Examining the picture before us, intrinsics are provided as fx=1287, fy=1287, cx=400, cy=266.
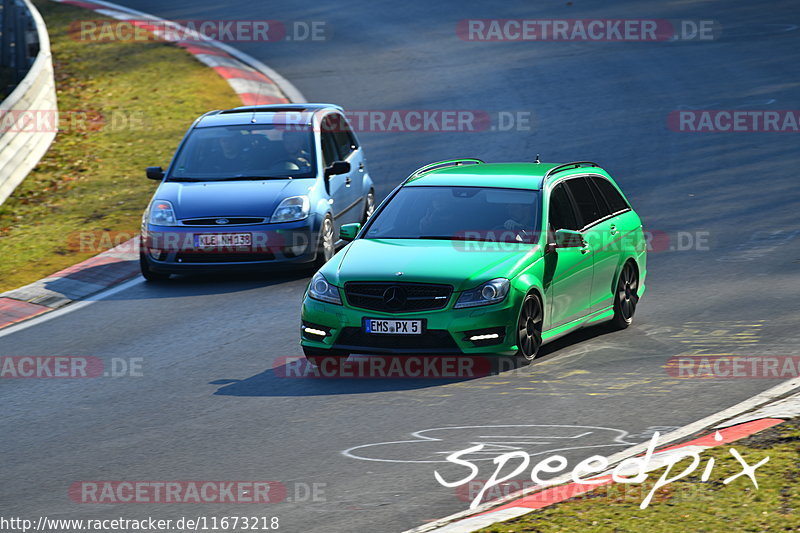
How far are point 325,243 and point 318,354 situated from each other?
4.61 metres

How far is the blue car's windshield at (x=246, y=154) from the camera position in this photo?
15.7 metres

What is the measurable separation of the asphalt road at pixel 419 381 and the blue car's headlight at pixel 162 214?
0.76 meters

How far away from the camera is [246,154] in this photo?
15969 millimetres

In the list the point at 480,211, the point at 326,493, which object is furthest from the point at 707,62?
the point at 326,493

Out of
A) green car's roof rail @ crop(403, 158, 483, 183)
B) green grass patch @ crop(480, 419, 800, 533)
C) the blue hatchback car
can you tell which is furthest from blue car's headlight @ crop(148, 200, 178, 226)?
green grass patch @ crop(480, 419, 800, 533)

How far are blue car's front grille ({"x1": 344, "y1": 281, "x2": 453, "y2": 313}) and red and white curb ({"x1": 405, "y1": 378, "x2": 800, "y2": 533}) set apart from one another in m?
2.46

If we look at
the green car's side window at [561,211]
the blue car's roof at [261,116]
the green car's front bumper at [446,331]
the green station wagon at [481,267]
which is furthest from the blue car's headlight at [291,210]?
the green car's front bumper at [446,331]

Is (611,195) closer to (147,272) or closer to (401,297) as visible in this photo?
(401,297)

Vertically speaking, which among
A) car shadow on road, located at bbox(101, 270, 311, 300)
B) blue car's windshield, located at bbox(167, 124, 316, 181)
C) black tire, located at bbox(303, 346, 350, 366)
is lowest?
black tire, located at bbox(303, 346, 350, 366)

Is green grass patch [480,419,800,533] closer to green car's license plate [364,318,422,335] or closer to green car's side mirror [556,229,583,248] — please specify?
green car's license plate [364,318,422,335]

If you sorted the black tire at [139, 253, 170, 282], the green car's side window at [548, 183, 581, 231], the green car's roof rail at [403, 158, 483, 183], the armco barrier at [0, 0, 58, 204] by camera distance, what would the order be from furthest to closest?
the armco barrier at [0, 0, 58, 204]
the black tire at [139, 253, 170, 282]
the green car's roof rail at [403, 158, 483, 183]
the green car's side window at [548, 183, 581, 231]

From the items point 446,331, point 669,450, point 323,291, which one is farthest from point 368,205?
point 669,450

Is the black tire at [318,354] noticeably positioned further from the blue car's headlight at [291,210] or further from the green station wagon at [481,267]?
the blue car's headlight at [291,210]

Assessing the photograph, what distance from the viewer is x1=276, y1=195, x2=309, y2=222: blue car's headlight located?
14.9m
